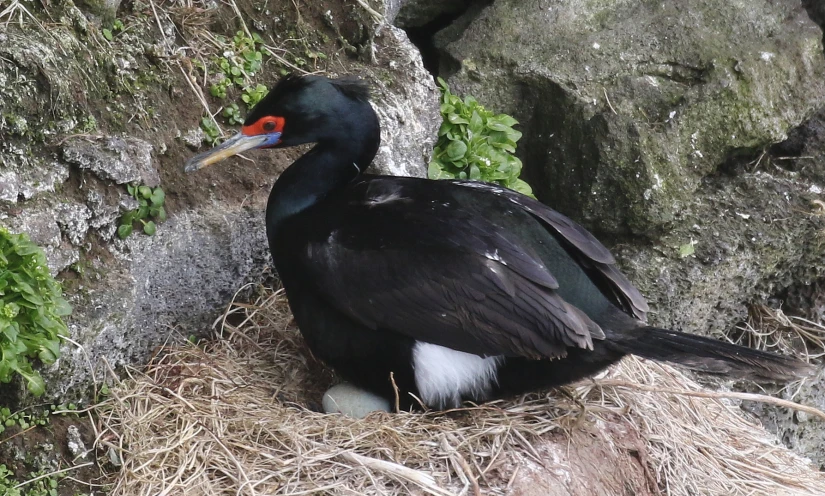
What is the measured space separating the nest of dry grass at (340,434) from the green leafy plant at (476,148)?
1.01m

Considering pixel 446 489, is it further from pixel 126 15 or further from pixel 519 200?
pixel 126 15

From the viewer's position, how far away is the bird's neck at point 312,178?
125 inches

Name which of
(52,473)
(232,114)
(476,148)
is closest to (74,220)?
(52,473)

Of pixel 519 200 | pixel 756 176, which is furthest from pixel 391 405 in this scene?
pixel 756 176

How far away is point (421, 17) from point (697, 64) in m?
1.40

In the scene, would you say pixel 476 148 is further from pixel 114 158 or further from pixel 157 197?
pixel 114 158

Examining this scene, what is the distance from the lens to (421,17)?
4.69 m

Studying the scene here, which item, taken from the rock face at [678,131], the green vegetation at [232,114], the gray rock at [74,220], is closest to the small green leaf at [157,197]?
the gray rock at [74,220]

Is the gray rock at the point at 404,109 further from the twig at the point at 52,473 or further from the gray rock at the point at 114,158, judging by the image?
the twig at the point at 52,473

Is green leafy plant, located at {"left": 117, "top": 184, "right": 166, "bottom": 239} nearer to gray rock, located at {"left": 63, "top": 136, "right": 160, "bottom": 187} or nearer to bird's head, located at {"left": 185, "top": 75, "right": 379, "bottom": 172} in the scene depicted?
gray rock, located at {"left": 63, "top": 136, "right": 160, "bottom": 187}

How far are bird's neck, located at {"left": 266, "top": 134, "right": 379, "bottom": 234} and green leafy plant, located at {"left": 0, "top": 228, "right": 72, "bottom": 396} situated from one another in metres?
0.87

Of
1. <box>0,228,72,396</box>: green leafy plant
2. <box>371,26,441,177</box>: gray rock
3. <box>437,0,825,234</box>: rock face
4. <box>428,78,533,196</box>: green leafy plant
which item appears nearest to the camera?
<box>0,228,72,396</box>: green leafy plant

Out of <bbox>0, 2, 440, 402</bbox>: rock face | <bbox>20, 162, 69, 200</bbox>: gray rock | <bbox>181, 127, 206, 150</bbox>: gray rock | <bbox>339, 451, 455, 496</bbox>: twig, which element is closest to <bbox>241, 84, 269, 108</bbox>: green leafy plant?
<bbox>0, 2, 440, 402</bbox>: rock face

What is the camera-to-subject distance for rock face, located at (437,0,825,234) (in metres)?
4.11
